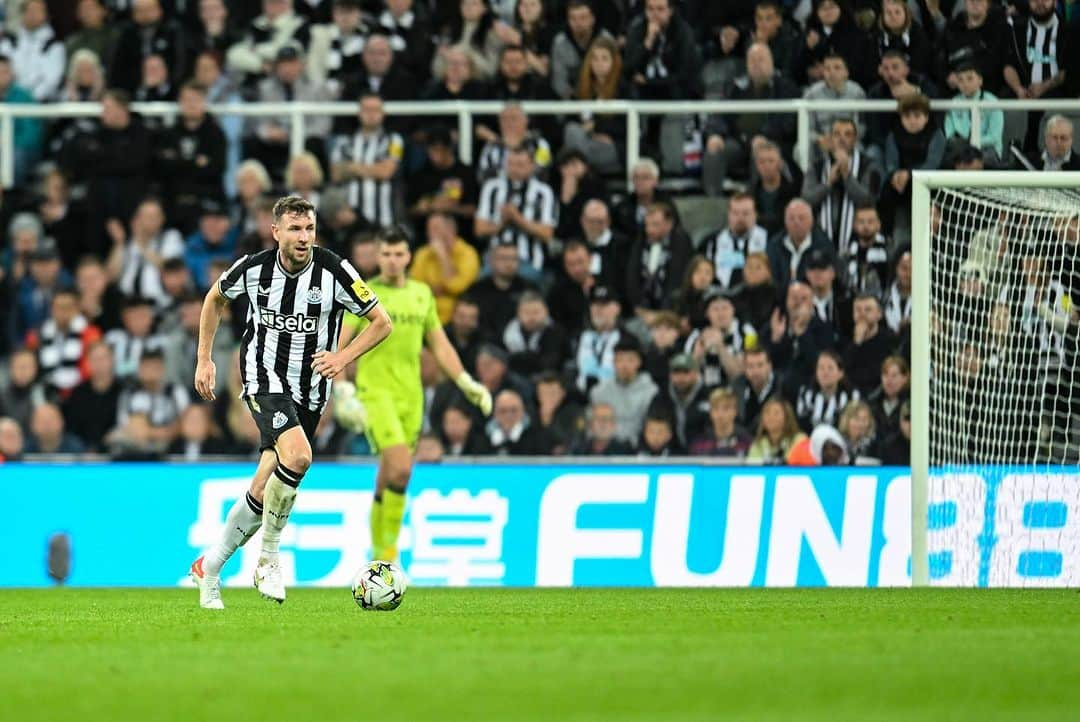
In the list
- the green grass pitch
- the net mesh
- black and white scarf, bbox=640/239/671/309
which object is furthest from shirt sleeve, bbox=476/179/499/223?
the green grass pitch

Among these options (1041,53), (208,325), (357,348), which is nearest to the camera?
(357,348)

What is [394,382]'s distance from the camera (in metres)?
13.9

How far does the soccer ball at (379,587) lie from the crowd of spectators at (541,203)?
16.1 feet

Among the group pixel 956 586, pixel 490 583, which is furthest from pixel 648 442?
pixel 956 586

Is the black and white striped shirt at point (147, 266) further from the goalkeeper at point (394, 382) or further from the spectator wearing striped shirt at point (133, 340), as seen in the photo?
the goalkeeper at point (394, 382)

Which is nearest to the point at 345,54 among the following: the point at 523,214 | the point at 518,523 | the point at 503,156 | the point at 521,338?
the point at 503,156

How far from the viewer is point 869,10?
16594mm

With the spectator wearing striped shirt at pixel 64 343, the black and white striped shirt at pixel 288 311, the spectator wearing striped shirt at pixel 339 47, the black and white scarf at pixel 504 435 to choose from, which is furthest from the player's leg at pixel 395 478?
the spectator wearing striped shirt at pixel 339 47

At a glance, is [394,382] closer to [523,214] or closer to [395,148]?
[523,214]

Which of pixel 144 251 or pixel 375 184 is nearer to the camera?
pixel 375 184

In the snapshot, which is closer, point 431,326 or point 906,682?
point 906,682

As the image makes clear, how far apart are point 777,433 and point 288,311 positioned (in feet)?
17.6

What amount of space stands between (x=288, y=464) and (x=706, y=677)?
3.70m

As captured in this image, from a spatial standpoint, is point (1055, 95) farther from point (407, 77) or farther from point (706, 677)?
point (706, 677)
